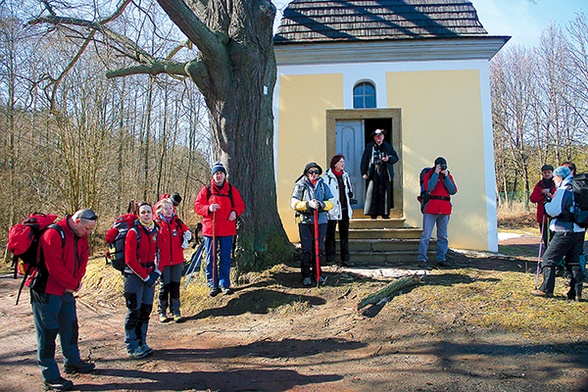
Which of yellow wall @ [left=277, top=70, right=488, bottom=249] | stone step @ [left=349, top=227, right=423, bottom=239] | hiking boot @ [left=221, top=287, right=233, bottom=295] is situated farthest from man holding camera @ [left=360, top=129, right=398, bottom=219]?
hiking boot @ [left=221, top=287, right=233, bottom=295]

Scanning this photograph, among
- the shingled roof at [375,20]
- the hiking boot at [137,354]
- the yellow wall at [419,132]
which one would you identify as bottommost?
the hiking boot at [137,354]

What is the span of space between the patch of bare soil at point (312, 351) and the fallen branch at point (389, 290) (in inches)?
3.9

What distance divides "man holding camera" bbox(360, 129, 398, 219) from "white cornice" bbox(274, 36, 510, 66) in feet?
7.63

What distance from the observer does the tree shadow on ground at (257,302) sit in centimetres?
533

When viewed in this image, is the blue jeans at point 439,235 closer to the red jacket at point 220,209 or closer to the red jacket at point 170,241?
the red jacket at point 220,209

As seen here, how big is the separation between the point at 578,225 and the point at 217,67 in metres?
5.33

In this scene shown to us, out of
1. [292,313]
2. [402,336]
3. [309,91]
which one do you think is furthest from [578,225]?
[309,91]

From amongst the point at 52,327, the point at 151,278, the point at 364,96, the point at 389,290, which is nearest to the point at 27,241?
the point at 52,327

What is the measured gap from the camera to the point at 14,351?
4.59 metres

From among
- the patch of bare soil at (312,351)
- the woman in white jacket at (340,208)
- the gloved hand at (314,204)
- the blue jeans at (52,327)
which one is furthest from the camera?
the woman in white jacket at (340,208)

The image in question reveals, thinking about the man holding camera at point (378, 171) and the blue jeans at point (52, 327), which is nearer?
the blue jeans at point (52, 327)

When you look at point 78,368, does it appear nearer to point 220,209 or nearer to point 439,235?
point 220,209

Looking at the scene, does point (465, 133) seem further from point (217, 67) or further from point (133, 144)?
point (133, 144)

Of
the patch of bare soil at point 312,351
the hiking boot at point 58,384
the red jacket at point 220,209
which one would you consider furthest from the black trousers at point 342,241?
the hiking boot at point 58,384
